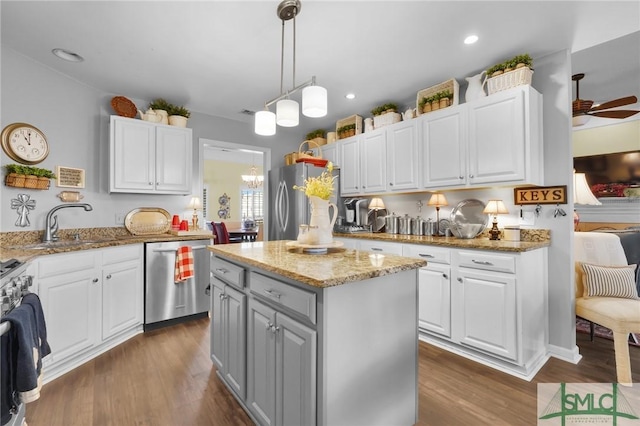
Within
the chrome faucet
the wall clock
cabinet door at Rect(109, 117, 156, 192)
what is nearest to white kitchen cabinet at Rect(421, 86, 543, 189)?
cabinet door at Rect(109, 117, 156, 192)

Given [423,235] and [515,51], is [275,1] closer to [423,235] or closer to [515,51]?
[515,51]

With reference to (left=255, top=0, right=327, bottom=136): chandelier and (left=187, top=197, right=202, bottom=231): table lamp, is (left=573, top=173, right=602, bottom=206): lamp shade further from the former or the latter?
(left=187, top=197, right=202, bottom=231): table lamp

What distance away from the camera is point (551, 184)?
2.53 m

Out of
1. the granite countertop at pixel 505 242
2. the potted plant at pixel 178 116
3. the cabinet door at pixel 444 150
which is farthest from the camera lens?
the potted plant at pixel 178 116

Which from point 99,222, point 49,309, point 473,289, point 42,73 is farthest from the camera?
point 99,222

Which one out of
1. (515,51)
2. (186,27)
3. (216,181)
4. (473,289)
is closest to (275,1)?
(186,27)

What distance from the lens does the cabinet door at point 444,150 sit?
2.84 metres

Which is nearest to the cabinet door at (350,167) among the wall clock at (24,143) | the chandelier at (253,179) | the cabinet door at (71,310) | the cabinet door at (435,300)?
the cabinet door at (435,300)

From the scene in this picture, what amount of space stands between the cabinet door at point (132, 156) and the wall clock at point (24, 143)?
544 millimetres

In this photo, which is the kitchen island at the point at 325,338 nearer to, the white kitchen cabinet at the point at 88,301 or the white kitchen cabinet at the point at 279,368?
the white kitchen cabinet at the point at 279,368

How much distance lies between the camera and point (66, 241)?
2799mm

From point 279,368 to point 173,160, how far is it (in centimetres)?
295

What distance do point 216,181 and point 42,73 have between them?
5953mm

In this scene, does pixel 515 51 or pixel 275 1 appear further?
pixel 515 51
